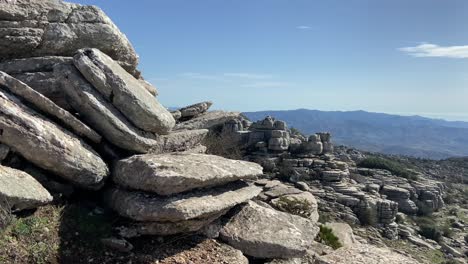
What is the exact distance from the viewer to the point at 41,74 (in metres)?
13.3

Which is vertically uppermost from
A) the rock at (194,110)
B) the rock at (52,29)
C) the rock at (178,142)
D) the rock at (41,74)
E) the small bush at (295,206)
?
the rock at (52,29)

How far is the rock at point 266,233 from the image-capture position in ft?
40.5

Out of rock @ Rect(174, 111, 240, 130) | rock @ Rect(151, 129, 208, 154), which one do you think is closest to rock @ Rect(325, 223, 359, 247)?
rock @ Rect(151, 129, 208, 154)

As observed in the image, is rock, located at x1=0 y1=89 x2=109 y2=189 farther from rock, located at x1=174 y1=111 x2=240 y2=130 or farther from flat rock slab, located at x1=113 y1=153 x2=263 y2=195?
rock, located at x1=174 y1=111 x2=240 y2=130

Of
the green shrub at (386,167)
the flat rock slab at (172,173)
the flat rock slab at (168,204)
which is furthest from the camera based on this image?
the green shrub at (386,167)

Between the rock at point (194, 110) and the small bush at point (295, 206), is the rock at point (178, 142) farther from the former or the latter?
the rock at point (194, 110)

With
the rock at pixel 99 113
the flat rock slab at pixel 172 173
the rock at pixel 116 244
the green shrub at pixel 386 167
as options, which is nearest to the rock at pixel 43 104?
the rock at pixel 99 113

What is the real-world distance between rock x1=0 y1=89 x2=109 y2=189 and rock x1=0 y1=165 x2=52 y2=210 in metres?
0.60

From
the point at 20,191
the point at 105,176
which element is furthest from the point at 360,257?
the point at 20,191

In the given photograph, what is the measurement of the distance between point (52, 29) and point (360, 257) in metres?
12.9

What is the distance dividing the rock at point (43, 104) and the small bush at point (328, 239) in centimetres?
934

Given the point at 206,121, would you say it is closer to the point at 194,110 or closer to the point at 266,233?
the point at 194,110

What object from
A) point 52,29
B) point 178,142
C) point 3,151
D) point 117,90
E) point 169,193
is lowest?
point 169,193

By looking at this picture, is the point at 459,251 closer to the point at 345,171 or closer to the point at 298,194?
the point at 345,171
